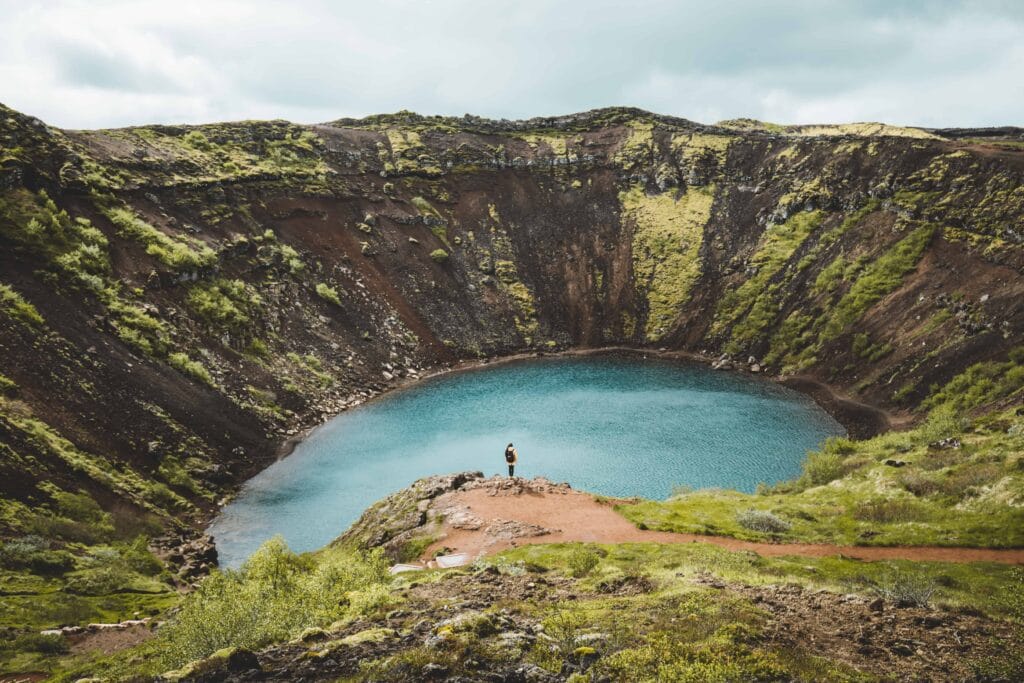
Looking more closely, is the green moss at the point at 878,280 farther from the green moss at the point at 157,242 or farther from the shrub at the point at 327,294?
the green moss at the point at 157,242

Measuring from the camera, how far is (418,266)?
88.1 meters

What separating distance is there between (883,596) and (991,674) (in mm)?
4766

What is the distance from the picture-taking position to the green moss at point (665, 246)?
86312 millimetres

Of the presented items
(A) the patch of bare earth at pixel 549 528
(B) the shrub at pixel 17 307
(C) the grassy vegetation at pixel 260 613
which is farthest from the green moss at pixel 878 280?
(B) the shrub at pixel 17 307

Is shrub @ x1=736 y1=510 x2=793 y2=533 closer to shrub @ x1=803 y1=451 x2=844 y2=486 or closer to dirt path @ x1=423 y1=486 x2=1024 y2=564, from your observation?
dirt path @ x1=423 y1=486 x2=1024 y2=564

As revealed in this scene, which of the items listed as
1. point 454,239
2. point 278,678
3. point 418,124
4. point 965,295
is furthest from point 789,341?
point 418,124

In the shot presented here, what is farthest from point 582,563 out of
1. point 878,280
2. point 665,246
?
point 665,246

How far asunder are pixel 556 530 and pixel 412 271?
62543 millimetres

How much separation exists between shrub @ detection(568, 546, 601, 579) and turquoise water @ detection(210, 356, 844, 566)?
2080 centimetres

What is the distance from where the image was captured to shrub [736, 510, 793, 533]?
2803 cm

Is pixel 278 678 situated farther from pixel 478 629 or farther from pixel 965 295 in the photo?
pixel 965 295

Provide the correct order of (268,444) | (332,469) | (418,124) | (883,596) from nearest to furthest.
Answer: (883,596)
(332,469)
(268,444)
(418,124)

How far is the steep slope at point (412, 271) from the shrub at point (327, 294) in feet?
1.35

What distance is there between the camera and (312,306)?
74.1 metres
